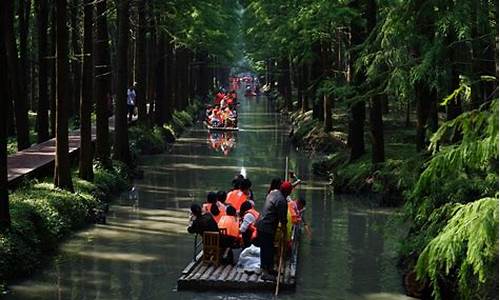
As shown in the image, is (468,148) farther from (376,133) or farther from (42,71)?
(42,71)

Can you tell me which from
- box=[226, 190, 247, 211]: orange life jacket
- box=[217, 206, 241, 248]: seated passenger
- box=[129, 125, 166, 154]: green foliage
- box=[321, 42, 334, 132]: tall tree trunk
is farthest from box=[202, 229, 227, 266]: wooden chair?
box=[321, 42, 334, 132]: tall tree trunk

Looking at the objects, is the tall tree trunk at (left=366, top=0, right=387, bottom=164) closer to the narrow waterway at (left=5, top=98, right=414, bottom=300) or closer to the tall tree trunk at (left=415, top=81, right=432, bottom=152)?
the tall tree trunk at (left=415, top=81, right=432, bottom=152)

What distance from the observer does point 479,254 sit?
5586 millimetres

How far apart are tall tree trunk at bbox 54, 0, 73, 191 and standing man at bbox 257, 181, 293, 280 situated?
7843mm

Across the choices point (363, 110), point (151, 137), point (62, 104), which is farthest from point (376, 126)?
point (151, 137)

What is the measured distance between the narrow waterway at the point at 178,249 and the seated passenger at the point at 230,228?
1.24m

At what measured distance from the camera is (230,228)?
46.5 feet

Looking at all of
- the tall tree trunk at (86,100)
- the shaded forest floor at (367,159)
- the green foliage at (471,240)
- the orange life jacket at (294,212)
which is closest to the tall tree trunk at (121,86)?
the tall tree trunk at (86,100)

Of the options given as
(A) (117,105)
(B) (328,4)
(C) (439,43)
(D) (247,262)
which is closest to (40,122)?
(A) (117,105)

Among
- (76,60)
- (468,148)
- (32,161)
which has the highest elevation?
(76,60)

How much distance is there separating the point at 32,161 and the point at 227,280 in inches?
439

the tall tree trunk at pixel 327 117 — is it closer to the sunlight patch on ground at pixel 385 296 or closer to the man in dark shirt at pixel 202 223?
the man in dark shirt at pixel 202 223

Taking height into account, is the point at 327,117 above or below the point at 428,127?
above

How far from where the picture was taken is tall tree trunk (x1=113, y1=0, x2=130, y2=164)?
26938mm
